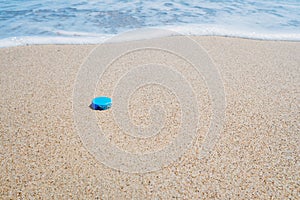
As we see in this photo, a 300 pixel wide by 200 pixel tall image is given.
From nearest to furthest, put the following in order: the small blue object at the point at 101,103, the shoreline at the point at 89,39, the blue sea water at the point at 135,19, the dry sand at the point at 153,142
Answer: the dry sand at the point at 153,142, the small blue object at the point at 101,103, the shoreline at the point at 89,39, the blue sea water at the point at 135,19

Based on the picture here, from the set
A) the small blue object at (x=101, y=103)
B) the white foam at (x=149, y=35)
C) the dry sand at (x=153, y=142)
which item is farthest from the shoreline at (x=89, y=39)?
the small blue object at (x=101, y=103)

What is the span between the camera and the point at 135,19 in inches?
258

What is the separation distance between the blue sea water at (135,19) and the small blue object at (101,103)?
8.13 feet

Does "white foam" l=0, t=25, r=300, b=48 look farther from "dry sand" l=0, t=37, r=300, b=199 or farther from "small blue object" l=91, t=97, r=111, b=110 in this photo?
"small blue object" l=91, t=97, r=111, b=110

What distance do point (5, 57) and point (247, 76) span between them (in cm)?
354

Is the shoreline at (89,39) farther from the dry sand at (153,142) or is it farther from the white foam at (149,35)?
the dry sand at (153,142)

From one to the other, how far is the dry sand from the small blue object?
66mm

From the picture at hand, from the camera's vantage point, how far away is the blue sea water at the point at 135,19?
5.46m

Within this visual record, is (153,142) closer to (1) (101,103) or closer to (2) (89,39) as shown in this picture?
(1) (101,103)

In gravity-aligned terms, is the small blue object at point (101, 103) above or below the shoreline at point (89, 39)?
above

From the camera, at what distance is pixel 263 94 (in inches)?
124

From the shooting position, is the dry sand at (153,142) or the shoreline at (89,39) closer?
the dry sand at (153,142)

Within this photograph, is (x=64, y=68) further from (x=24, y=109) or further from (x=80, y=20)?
(x=80, y=20)

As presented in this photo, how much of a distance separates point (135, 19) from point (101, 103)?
4.26 m
